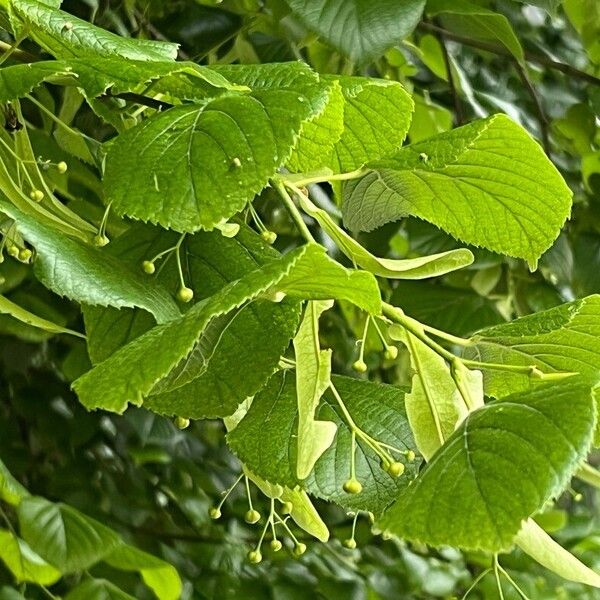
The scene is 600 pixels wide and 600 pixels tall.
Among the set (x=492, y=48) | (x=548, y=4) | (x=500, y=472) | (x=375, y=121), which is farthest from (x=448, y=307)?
(x=500, y=472)

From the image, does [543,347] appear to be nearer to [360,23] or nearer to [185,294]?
[185,294]

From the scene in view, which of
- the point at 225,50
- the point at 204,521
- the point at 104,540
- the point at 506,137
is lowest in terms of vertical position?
the point at 204,521

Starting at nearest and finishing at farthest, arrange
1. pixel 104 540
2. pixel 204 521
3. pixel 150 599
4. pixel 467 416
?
pixel 467 416, pixel 104 540, pixel 150 599, pixel 204 521

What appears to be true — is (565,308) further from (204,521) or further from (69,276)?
(204,521)

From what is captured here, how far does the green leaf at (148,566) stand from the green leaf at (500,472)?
0.27 m

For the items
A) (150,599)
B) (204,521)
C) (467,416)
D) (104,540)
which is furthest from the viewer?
(204,521)

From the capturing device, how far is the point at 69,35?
28 centimetres

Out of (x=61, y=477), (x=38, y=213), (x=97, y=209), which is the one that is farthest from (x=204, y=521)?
(x=38, y=213)

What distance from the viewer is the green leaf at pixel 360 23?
1.53 feet

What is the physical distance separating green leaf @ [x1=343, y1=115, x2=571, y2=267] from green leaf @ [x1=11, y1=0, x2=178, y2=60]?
77 millimetres

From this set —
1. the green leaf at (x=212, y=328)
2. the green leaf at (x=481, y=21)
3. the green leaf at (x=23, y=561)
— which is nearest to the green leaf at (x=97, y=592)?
the green leaf at (x=23, y=561)

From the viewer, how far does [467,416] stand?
0.26m

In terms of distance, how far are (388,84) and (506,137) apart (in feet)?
0.12

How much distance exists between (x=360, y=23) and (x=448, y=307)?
0.99 ft
